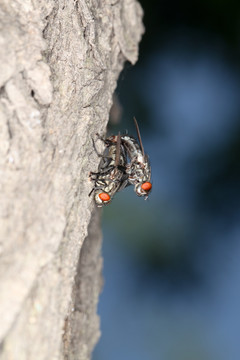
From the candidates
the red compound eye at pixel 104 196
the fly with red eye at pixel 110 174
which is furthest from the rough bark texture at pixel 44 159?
the red compound eye at pixel 104 196

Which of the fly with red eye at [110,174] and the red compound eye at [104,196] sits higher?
the fly with red eye at [110,174]

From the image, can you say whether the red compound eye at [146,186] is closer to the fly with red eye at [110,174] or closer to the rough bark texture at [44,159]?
the fly with red eye at [110,174]

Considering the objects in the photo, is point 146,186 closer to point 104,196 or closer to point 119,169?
point 119,169

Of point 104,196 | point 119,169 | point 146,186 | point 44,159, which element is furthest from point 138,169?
point 44,159

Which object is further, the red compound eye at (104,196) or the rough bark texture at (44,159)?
the red compound eye at (104,196)

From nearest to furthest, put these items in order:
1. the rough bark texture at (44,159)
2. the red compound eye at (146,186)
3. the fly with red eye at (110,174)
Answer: the rough bark texture at (44,159), the fly with red eye at (110,174), the red compound eye at (146,186)

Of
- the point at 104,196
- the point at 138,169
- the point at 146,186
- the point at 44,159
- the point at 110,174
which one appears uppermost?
the point at 138,169

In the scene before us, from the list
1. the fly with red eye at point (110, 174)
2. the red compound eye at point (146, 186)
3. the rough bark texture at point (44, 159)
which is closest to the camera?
the rough bark texture at point (44, 159)
